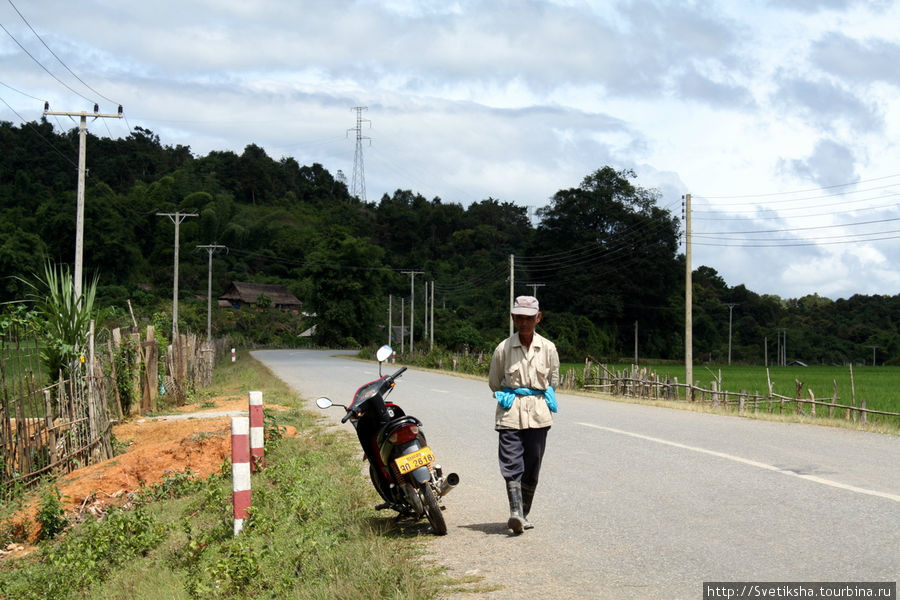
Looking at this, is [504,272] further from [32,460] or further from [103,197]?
[32,460]

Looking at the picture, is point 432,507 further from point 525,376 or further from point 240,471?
point 240,471

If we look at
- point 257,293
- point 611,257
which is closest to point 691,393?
point 611,257

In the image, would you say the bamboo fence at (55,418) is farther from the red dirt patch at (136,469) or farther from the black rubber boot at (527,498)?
the black rubber boot at (527,498)

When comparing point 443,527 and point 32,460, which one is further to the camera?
point 32,460

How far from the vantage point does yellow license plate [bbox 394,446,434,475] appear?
20.8ft

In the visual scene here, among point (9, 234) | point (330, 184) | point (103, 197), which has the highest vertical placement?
point (330, 184)

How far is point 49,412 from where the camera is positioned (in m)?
11.7

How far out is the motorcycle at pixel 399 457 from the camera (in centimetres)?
638

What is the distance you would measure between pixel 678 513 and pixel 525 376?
1.75 meters

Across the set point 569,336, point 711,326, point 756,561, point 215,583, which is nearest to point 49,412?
point 215,583

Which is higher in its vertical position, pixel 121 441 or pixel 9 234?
pixel 9 234

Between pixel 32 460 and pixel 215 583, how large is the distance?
22.9 feet

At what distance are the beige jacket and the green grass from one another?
115cm

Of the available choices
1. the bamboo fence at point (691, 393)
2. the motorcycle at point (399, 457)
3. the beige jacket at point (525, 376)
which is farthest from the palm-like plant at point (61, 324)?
the bamboo fence at point (691, 393)
